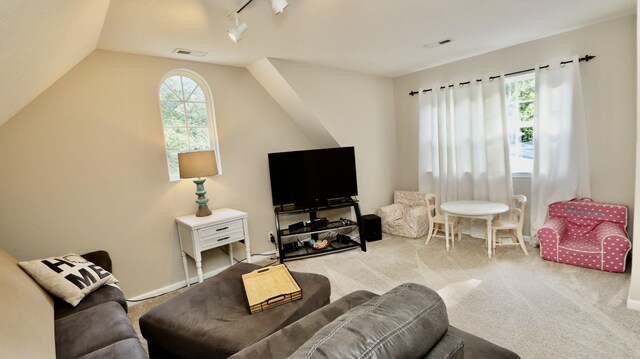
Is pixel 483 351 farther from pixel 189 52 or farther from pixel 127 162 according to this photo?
Result: pixel 189 52

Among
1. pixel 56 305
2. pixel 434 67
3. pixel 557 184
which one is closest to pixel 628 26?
pixel 557 184

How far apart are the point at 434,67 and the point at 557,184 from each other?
2177 mm

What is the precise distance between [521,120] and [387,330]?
13.0ft

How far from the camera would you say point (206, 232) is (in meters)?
3.00

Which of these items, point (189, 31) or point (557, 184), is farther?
point (557, 184)

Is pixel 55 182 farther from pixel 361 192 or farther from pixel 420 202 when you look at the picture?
pixel 420 202

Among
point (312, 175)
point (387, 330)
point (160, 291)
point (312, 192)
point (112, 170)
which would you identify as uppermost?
point (112, 170)

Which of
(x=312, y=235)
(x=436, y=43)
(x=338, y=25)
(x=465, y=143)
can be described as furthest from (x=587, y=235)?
(x=338, y=25)

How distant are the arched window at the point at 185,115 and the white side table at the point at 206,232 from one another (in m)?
0.57

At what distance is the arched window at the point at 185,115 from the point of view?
10.8 feet

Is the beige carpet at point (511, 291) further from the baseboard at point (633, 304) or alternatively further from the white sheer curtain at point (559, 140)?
the white sheer curtain at point (559, 140)

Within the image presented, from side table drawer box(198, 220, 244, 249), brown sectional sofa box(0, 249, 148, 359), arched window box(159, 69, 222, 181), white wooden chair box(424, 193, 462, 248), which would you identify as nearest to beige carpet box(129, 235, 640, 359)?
white wooden chair box(424, 193, 462, 248)

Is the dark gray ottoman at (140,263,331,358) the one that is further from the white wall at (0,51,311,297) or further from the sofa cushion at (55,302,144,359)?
the white wall at (0,51,311,297)

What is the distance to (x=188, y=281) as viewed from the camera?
3309mm
